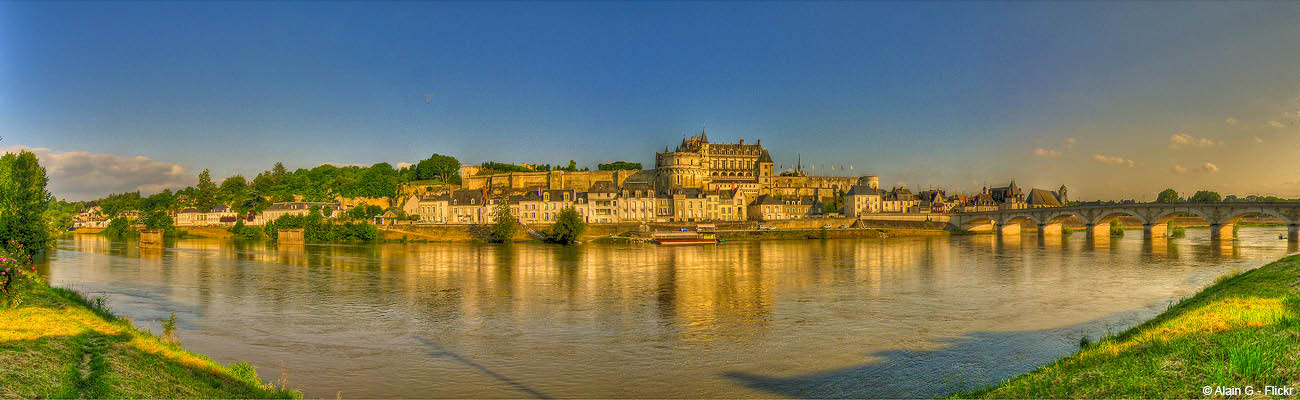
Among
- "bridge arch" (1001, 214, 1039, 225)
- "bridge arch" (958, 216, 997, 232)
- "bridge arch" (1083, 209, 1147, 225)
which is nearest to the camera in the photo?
"bridge arch" (1083, 209, 1147, 225)

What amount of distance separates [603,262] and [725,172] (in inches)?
2309

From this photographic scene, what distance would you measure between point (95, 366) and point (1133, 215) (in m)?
63.0

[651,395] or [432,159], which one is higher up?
[432,159]

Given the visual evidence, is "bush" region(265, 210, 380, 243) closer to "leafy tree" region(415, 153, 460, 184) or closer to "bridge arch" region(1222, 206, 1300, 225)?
"leafy tree" region(415, 153, 460, 184)

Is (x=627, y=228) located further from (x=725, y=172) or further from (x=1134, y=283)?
(x=1134, y=283)

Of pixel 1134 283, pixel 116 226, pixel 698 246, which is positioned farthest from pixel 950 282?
pixel 116 226

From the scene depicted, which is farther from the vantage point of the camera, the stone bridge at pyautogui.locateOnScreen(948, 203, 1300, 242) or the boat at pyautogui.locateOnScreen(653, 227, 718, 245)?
the boat at pyautogui.locateOnScreen(653, 227, 718, 245)

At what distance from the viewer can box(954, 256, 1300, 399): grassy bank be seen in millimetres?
5438

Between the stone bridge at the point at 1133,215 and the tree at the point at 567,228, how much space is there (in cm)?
3789

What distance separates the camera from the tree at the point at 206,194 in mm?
76938

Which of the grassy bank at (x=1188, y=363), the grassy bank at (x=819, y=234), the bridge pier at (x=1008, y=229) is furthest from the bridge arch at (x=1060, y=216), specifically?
the grassy bank at (x=1188, y=363)

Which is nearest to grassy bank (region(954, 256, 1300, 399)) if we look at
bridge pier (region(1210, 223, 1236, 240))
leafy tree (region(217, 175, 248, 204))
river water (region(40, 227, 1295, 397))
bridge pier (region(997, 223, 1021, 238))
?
river water (region(40, 227, 1295, 397))

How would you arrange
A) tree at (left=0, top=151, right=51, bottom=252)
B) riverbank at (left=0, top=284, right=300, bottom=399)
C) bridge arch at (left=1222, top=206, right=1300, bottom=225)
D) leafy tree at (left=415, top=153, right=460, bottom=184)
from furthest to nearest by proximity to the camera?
1. leafy tree at (left=415, top=153, right=460, bottom=184)
2. bridge arch at (left=1222, top=206, right=1300, bottom=225)
3. tree at (left=0, top=151, right=51, bottom=252)
4. riverbank at (left=0, top=284, right=300, bottom=399)

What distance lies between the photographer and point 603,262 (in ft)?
113
